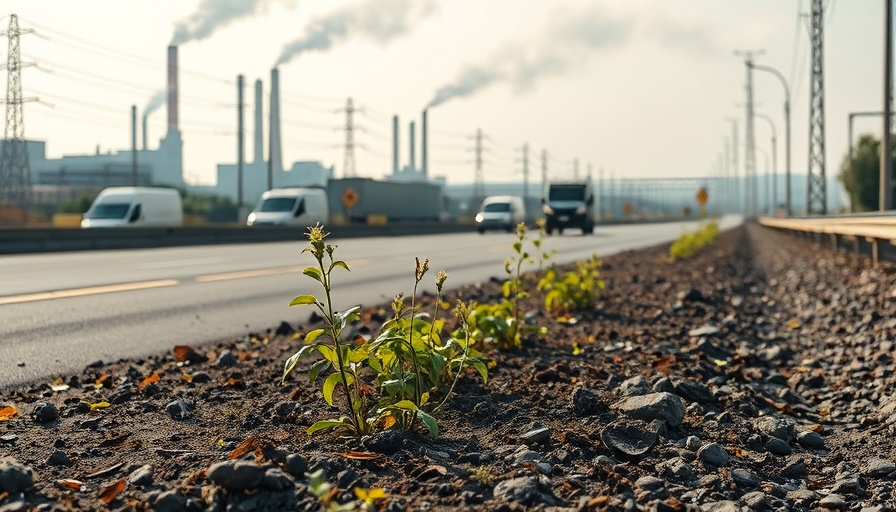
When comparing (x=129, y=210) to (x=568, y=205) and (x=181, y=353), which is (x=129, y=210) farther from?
(x=181, y=353)

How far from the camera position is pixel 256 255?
20469 millimetres

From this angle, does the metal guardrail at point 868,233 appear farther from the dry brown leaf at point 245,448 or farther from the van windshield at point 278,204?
the van windshield at point 278,204

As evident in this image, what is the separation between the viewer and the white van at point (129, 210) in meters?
31.2

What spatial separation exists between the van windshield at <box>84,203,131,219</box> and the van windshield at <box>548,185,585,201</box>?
69.0 feet

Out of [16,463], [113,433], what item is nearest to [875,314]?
[113,433]

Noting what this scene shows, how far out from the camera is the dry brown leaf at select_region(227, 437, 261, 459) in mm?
3480

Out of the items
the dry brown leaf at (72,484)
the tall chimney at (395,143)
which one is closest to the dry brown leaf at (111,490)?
the dry brown leaf at (72,484)

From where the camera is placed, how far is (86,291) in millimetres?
11000

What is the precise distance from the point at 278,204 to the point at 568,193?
14.1m

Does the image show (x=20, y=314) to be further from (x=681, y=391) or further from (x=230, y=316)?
(x=681, y=391)

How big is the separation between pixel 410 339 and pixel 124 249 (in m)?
21.6

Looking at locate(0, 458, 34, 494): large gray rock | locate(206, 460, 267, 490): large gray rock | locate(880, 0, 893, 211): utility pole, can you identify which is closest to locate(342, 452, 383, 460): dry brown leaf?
locate(206, 460, 267, 490): large gray rock

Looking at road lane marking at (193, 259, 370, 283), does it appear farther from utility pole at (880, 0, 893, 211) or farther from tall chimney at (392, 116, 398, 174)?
tall chimney at (392, 116, 398, 174)

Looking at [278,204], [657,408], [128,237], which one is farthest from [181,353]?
[278,204]
